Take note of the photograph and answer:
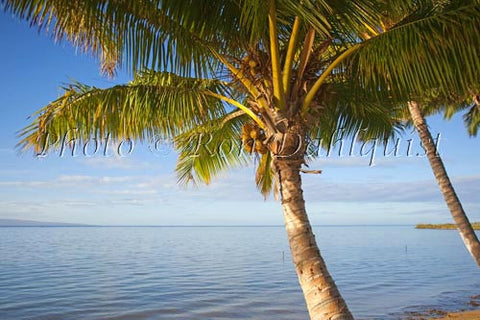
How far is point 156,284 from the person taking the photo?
846 inches

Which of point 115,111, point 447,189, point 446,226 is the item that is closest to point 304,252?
point 115,111

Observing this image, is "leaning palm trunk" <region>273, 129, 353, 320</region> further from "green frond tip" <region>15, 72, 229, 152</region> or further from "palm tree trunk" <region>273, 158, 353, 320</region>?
"green frond tip" <region>15, 72, 229, 152</region>

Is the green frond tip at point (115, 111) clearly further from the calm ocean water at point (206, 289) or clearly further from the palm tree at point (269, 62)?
the calm ocean water at point (206, 289)

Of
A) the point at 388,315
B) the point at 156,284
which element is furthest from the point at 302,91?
the point at 156,284

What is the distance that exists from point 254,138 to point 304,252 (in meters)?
1.72

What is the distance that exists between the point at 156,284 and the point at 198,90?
15977 mm

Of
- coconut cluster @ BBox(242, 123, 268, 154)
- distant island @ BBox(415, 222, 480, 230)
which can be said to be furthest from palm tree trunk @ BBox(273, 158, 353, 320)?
distant island @ BBox(415, 222, 480, 230)

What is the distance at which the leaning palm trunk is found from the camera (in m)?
5.26

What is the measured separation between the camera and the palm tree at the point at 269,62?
568 centimetres

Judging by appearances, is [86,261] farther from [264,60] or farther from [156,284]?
[264,60]

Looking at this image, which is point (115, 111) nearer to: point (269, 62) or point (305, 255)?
point (269, 62)

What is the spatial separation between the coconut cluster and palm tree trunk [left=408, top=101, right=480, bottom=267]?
20.0 feet

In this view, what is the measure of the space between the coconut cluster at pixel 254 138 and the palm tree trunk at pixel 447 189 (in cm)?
611

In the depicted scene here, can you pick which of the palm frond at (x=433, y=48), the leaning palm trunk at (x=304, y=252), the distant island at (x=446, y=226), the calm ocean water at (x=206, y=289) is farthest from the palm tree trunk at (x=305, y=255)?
the distant island at (x=446, y=226)
